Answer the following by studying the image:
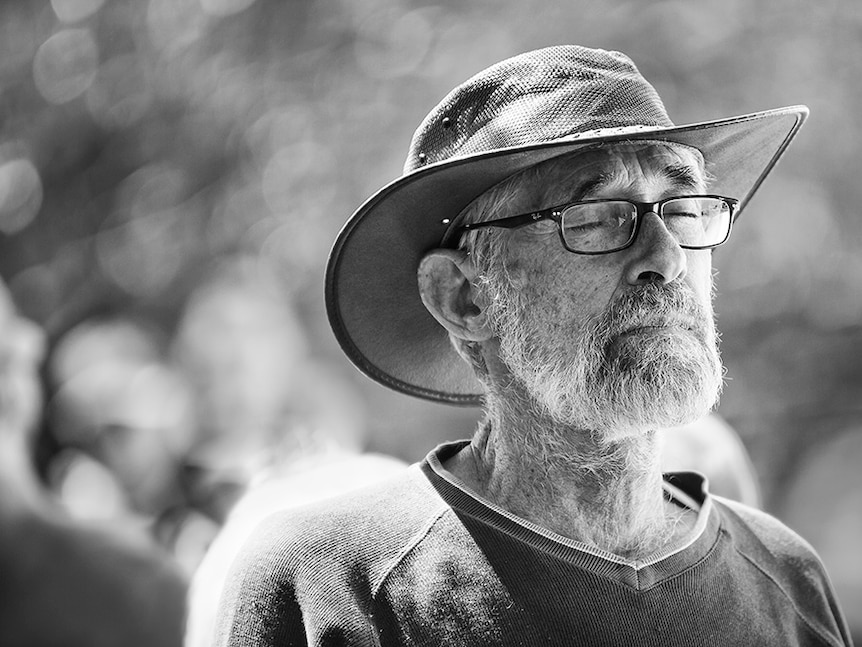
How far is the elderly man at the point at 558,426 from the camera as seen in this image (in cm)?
134

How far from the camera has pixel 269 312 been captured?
12.5 feet

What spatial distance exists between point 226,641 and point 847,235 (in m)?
3.27

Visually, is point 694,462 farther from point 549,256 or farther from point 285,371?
point 285,371

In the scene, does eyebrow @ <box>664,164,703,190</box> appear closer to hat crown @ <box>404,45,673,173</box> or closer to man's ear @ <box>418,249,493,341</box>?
hat crown @ <box>404,45,673,173</box>

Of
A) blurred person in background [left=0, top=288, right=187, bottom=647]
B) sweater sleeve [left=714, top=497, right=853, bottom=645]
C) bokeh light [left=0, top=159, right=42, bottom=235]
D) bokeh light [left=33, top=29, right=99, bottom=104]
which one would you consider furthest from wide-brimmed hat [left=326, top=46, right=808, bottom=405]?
bokeh light [left=33, top=29, right=99, bottom=104]

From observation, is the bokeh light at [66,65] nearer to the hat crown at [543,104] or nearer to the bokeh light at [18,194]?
the bokeh light at [18,194]

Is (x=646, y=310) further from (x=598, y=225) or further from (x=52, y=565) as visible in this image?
(x=52, y=565)

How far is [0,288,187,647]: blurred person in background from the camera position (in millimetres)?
3324

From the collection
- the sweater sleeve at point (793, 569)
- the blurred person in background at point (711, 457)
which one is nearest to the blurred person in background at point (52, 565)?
the blurred person in background at point (711, 457)

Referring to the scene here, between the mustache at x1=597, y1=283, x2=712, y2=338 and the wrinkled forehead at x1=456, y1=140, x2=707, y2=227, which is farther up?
the wrinkled forehead at x1=456, y1=140, x2=707, y2=227

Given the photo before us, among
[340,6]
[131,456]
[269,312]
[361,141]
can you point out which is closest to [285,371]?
[269,312]

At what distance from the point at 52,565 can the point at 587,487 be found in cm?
265

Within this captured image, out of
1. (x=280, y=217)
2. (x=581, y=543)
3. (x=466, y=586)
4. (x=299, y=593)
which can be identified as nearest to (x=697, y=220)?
(x=581, y=543)

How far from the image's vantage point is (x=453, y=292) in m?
1.69
